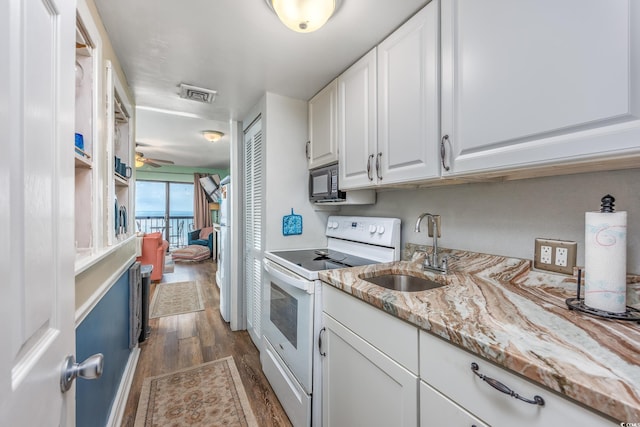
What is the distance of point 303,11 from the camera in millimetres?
1095

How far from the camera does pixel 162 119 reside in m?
3.33

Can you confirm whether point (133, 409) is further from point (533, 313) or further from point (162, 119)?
point (162, 119)

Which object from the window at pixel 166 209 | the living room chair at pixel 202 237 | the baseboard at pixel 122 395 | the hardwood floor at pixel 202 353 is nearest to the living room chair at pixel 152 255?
the hardwood floor at pixel 202 353

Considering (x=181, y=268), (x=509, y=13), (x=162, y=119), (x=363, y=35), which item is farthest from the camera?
(x=181, y=268)

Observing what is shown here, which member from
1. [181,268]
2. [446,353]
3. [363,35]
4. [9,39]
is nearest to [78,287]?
[9,39]

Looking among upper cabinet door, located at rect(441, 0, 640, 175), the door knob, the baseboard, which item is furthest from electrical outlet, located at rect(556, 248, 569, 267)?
the baseboard

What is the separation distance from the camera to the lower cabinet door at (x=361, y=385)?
89 centimetres

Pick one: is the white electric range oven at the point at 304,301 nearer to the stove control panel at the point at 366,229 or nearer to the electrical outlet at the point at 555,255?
the stove control panel at the point at 366,229

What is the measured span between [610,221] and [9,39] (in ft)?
4.52

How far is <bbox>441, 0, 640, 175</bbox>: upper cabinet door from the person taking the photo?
68cm

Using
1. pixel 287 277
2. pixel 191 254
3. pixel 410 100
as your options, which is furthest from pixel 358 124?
pixel 191 254

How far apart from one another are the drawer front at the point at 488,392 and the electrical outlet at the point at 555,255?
0.61m

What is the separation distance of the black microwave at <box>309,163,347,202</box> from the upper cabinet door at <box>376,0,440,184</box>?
42 centimetres

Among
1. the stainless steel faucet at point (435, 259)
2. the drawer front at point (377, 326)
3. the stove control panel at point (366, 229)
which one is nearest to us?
the drawer front at point (377, 326)
